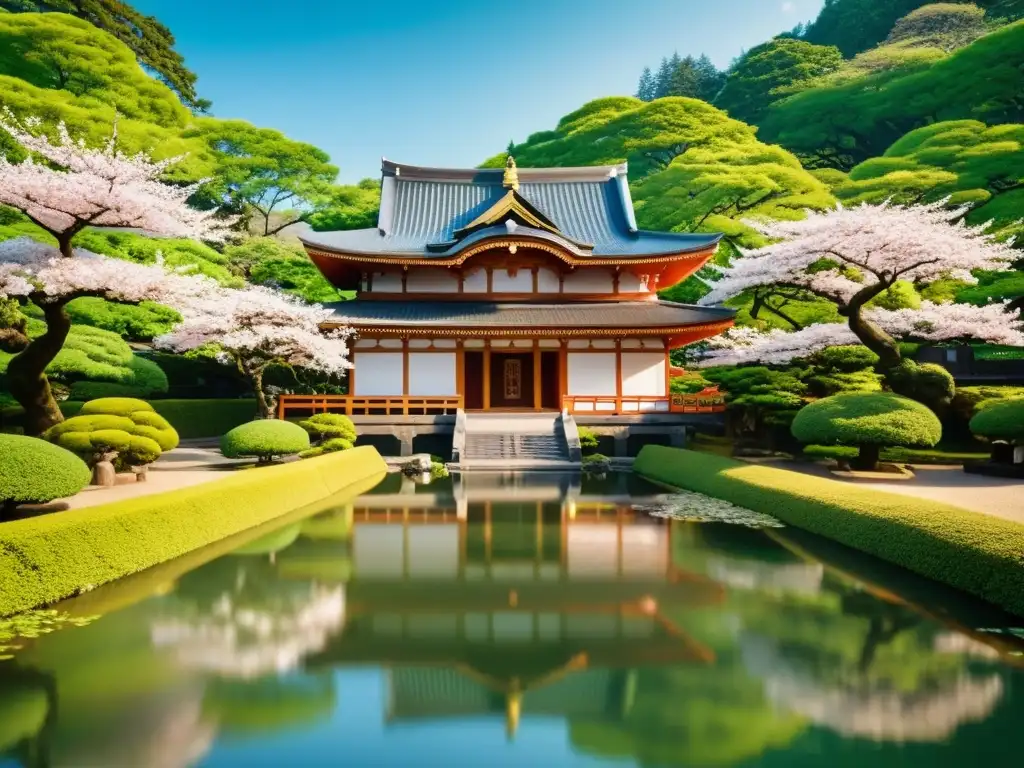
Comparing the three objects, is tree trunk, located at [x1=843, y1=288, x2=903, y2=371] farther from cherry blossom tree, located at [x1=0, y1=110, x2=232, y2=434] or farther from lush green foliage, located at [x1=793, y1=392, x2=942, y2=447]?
cherry blossom tree, located at [x1=0, y1=110, x2=232, y2=434]

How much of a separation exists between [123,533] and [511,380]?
1970 centimetres

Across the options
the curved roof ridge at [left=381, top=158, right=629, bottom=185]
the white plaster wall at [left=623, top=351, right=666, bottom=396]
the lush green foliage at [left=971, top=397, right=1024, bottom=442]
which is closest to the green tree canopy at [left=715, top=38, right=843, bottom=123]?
the curved roof ridge at [left=381, top=158, right=629, bottom=185]

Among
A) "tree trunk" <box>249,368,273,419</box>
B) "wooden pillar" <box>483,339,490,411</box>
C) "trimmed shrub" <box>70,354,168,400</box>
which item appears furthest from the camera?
"wooden pillar" <box>483,339,490,411</box>

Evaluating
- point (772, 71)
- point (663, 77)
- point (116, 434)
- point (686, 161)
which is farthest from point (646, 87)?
point (116, 434)

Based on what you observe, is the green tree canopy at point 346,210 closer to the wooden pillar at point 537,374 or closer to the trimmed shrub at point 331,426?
the wooden pillar at point 537,374

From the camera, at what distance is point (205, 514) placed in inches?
399

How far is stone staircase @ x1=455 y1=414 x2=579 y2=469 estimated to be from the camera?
20531 mm

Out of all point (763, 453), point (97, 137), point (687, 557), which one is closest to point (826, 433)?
point (763, 453)

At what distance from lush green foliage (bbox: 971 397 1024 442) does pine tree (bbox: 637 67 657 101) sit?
81.6 m

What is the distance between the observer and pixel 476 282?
2734 cm

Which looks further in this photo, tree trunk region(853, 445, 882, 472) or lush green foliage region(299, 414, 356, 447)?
lush green foliage region(299, 414, 356, 447)

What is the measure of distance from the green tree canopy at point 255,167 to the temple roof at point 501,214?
48.2 feet

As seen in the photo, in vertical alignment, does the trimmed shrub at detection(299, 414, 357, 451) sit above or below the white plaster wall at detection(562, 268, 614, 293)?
below

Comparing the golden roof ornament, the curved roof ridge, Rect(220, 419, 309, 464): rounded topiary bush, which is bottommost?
Rect(220, 419, 309, 464): rounded topiary bush
